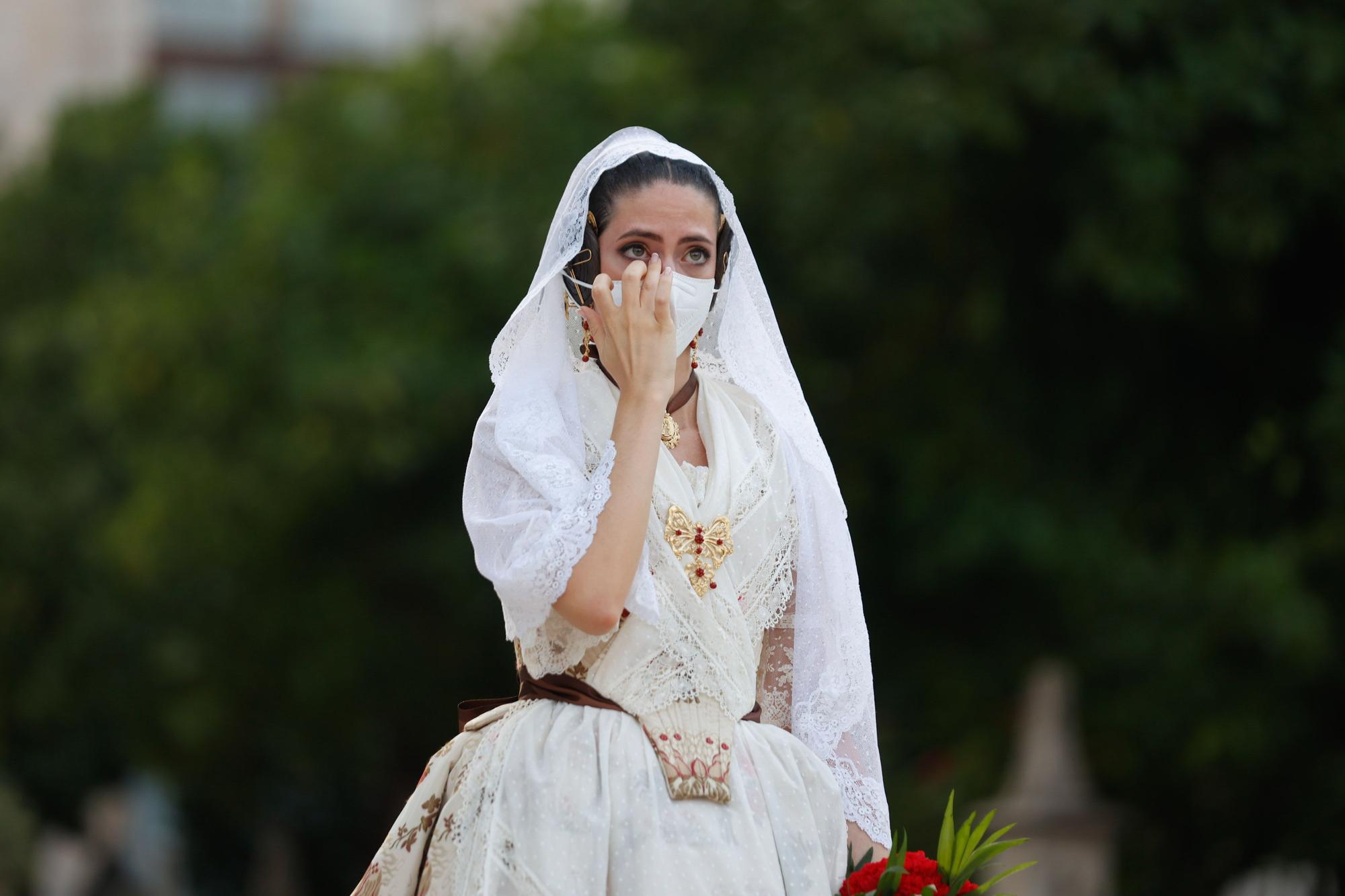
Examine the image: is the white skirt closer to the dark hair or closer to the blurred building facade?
the dark hair

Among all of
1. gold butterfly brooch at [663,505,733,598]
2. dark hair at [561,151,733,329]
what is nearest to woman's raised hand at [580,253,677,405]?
dark hair at [561,151,733,329]

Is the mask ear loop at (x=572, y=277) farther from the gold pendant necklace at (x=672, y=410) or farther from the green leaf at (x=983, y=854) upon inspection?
the green leaf at (x=983, y=854)

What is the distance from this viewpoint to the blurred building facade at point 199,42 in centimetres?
3278

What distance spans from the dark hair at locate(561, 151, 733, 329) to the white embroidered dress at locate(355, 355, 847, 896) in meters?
0.20

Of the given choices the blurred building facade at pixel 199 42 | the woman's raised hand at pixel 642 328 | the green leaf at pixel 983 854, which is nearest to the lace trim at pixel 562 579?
the woman's raised hand at pixel 642 328

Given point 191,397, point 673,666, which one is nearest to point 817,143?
point 191,397

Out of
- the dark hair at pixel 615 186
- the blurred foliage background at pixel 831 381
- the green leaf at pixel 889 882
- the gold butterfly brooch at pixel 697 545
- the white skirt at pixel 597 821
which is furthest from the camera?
the blurred foliage background at pixel 831 381

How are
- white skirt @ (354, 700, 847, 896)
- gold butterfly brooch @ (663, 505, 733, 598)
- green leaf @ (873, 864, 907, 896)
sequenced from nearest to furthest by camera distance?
white skirt @ (354, 700, 847, 896)
green leaf @ (873, 864, 907, 896)
gold butterfly brooch @ (663, 505, 733, 598)

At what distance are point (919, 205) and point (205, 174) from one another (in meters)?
10.5

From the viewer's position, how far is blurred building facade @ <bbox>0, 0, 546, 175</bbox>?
108ft

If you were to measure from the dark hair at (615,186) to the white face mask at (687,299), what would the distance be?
0.08ft

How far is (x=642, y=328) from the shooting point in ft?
12.0

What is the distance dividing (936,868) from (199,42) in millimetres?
33910

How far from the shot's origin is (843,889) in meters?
3.63
